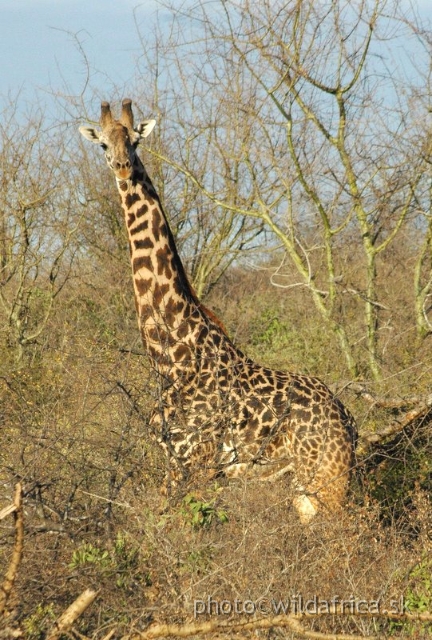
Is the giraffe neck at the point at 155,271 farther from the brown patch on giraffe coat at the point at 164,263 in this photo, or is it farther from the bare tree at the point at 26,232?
the bare tree at the point at 26,232

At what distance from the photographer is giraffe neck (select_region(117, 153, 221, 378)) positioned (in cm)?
766

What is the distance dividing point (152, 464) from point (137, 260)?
1757 millimetres

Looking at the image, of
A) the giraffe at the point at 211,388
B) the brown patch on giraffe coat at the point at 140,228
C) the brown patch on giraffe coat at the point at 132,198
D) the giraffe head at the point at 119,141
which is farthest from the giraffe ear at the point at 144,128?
the brown patch on giraffe coat at the point at 140,228

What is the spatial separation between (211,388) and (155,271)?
3.43 feet

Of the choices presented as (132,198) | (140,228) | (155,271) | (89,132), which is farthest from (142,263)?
(89,132)

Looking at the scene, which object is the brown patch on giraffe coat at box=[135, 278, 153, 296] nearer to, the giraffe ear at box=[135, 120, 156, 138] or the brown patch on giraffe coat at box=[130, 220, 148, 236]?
the brown patch on giraffe coat at box=[130, 220, 148, 236]

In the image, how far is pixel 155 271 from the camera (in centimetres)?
775

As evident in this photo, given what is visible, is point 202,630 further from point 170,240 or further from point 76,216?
point 76,216

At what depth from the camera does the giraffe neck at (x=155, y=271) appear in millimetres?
7656

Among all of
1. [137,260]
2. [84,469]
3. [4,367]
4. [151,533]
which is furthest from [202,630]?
[4,367]

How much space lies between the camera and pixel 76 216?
16.2 meters

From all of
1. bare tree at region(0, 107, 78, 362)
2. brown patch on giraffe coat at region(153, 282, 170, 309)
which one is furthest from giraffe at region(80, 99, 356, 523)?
bare tree at region(0, 107, 78, 362)

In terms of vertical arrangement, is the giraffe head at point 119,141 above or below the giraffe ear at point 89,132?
below

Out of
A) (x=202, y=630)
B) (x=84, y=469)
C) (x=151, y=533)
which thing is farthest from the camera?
(x=84, y=469)
